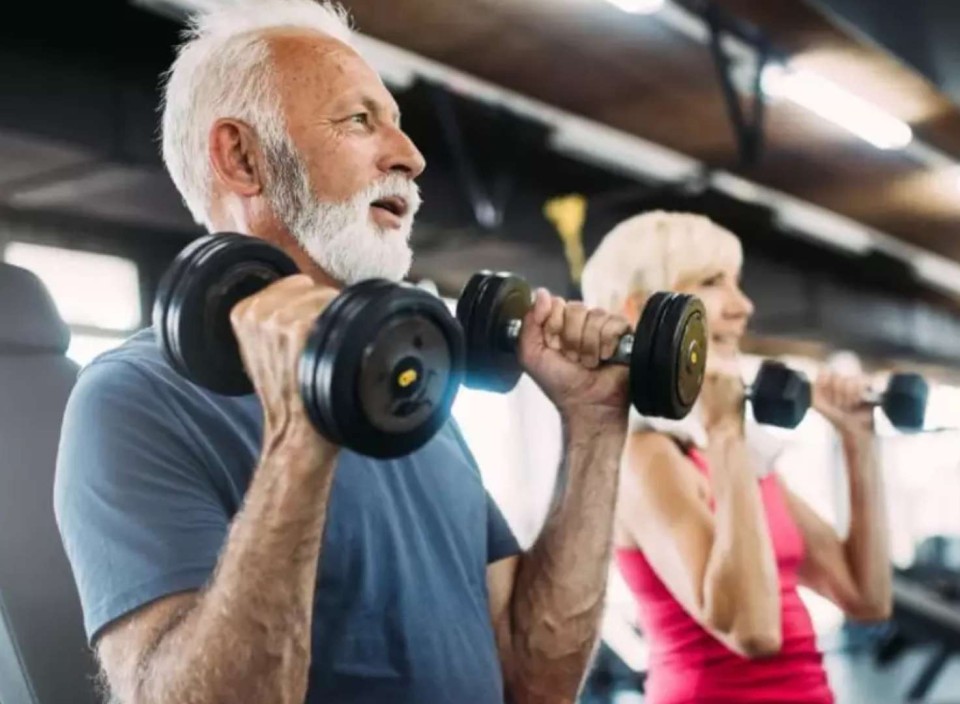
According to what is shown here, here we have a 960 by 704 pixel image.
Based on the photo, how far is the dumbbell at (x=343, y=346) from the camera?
83cm

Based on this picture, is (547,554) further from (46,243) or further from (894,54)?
(894,54)

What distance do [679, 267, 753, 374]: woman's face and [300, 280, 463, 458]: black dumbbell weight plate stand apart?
3.26ft

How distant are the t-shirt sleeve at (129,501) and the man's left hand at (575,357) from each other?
0.47 m

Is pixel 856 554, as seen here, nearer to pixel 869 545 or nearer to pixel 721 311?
pixel 869 545

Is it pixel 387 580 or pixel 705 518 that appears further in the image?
pixel 705 518

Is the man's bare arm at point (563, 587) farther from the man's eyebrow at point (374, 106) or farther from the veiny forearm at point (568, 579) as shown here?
the man's eyebrow at point (374, 106)

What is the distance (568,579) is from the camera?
4.45 ft

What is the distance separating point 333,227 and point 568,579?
0.50 metres

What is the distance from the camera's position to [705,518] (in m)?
1.69

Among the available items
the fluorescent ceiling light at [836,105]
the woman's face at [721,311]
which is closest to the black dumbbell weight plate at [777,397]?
the woman's face at [721,311]

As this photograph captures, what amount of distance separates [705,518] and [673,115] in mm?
3613

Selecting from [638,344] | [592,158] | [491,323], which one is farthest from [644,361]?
[592,158]

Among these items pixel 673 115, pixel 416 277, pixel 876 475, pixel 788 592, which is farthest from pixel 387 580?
pixel 673 115

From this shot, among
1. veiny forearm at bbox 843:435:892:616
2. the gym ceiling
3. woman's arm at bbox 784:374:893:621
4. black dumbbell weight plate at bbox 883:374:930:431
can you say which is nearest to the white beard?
woman's arm at bbox 784:374:893:621
